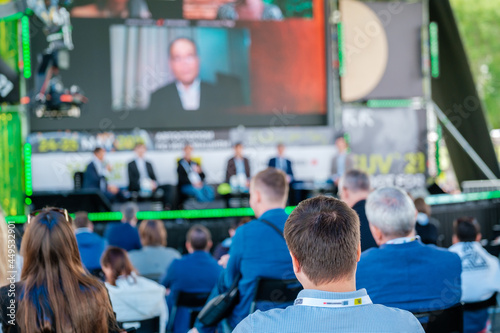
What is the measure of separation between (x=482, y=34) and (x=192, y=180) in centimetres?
1740

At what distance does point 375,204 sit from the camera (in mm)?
2934

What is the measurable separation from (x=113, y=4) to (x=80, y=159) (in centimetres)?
311

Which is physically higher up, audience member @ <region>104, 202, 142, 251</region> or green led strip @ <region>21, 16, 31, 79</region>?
green led strip @ <region>21, 16, 31, 79</region>

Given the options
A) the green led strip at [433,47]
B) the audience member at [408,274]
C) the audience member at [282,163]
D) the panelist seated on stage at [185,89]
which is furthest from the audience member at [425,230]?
the green led strip at [433,47]

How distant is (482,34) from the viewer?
23.7 meters

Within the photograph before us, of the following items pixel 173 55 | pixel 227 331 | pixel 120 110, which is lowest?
pixel 227 331

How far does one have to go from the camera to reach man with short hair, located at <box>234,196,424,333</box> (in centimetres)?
154

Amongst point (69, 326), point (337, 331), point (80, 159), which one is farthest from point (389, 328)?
point (80, 159)

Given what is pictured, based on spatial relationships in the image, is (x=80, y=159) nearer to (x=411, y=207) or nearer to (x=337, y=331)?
(x=411, y=207)

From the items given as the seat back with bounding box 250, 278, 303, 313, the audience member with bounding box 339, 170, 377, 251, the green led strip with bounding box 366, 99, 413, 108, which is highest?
the green led strip with bounding box 366, 99, 413, 108

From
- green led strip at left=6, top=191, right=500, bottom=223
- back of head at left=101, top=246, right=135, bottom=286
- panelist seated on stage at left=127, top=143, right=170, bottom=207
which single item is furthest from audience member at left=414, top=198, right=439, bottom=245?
panelist seated on stage at left=127, top=143, right=170, bottom=207

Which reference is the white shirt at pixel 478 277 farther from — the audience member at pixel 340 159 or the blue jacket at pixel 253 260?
the audience member at pixel 340 159

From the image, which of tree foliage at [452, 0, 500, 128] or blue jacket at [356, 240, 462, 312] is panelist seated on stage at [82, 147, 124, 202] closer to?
blue jacket at [356, 240, 462, 312]

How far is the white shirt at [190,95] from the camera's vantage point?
11906 millimetres
